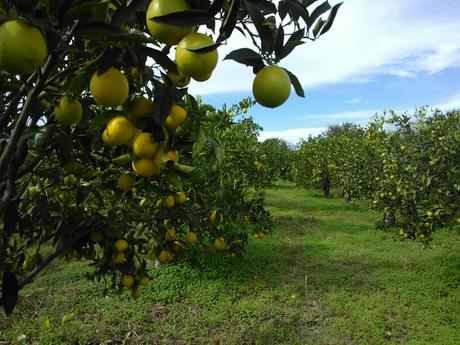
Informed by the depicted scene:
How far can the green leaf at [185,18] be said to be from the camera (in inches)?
26.6

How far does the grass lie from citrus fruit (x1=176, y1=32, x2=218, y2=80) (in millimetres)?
3196

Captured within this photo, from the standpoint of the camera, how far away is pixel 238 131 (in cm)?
765

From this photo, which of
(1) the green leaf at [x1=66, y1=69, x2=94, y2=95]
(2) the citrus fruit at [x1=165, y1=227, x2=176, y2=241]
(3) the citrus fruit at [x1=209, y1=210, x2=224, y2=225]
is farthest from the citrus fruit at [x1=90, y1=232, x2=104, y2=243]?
(1) the green leaf at [x1=66, y1=69, x2=94, y2=95]

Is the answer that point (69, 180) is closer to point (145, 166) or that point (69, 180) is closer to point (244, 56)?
point (145, 166)

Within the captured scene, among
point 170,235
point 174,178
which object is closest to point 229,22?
point 174,178

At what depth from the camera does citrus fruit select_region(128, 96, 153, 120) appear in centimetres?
101

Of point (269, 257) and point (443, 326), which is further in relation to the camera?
point (269, 257)

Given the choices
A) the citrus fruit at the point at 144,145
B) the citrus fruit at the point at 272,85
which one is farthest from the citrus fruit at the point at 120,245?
the citrus fruit at the point at 272,85

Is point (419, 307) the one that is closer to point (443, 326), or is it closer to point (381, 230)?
point (443, 326)

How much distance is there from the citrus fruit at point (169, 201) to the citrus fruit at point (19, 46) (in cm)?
166

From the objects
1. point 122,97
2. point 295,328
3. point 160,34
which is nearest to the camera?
point 160,34

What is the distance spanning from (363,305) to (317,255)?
6.93 feet

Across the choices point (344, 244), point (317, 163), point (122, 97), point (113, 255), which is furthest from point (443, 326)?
point (317, 163)

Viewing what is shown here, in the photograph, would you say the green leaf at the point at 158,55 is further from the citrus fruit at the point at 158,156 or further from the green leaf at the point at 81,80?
the citrus fruit at the point at 158,156
